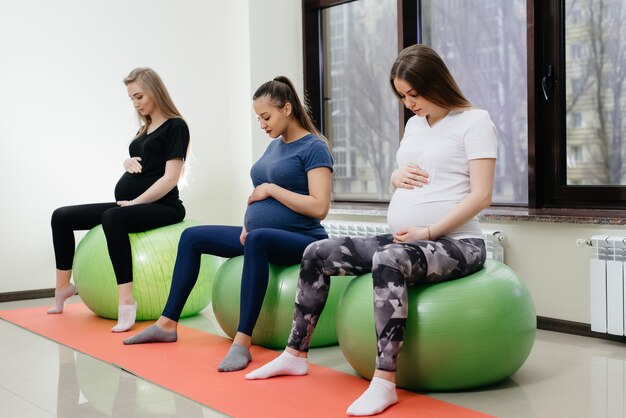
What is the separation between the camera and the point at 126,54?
4.68m

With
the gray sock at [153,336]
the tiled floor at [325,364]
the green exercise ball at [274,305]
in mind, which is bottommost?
the tiled floor at [325,364]

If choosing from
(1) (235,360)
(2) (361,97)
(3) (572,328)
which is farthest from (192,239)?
(2) (361,97)

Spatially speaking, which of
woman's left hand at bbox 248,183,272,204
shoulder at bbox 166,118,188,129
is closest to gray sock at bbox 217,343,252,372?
woman's left hand at bbox 248,183,272,204

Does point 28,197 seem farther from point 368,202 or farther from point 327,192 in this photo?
point 327,192

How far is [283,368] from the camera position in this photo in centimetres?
255

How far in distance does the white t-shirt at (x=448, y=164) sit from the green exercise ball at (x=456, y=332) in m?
0.20

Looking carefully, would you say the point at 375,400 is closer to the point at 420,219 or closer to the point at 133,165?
the point at 420,219

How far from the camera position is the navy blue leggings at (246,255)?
2.72 metres

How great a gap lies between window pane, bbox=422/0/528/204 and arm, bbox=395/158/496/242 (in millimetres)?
1533

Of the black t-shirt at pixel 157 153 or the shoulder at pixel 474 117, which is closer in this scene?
the shoulder at pixel 474 117

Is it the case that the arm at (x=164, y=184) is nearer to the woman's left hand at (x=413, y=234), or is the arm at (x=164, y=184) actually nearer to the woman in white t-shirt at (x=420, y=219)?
the woman in white t-shirt at (x=420, y=219)

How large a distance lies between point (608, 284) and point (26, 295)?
Result: 3069mm

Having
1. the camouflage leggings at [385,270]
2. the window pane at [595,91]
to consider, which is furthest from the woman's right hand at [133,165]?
the window pane at [595,91]

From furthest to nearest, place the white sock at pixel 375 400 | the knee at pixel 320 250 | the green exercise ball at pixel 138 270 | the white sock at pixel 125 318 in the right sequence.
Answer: the green exercise ball at pixel 138 270 < the white sock at pixel 125 318 < the knee at pixel 320 250 < the white sock at pixel 375 400
